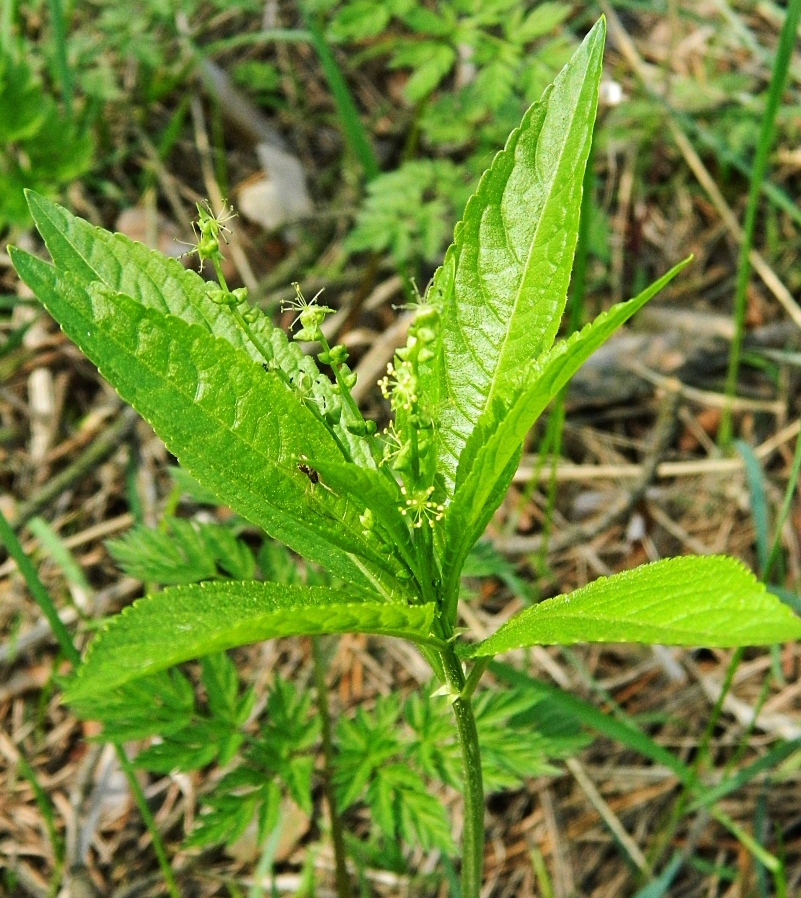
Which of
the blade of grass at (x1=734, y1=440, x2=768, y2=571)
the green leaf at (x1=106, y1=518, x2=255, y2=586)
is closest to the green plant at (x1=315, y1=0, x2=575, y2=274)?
the blade of grass at (x1=734, y1=440, x2=768, y2=571)

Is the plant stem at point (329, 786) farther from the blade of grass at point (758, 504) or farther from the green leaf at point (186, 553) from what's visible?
the blade of grass at point (758, 504)

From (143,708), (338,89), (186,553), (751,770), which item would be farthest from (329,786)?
(338,89)

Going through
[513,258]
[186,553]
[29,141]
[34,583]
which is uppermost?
[29,141]

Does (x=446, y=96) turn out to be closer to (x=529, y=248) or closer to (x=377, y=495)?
(x=529, y=248)

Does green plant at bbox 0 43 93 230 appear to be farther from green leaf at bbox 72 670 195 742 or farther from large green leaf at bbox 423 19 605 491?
large green leaf at bbox 423 19 605 491

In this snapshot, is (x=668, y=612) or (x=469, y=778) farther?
(x=469, y=778)

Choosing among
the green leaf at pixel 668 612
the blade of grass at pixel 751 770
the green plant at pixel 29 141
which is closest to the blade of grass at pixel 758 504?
the blade of grass at pixel 751 770

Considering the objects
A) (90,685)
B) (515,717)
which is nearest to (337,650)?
(515,717)

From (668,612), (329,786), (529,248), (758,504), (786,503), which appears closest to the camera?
(668,612)

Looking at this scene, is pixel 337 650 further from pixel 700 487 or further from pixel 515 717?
pixel 700 487
